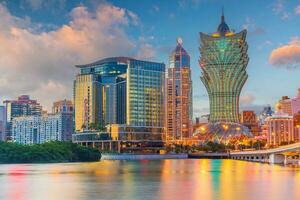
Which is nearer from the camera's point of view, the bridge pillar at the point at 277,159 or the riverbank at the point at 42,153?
the riverbank at the point at 42,153

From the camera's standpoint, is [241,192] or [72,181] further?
[72,181]

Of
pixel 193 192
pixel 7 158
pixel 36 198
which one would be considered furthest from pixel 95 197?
pixel 7 158

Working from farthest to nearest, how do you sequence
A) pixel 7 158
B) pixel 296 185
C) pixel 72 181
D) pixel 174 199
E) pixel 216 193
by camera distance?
1. pixel 7 158
2. pixel 72 181
3. pixel 296 185
4. pixel 216 193
5. pixel 174 199

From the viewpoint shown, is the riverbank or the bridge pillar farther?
the bridge pillar

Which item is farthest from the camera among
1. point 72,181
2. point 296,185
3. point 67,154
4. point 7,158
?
point 67,154

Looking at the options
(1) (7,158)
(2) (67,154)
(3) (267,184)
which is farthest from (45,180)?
(2) (67,154)

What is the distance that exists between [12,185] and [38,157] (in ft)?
274

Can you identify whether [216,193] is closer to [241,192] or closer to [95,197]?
[241,192]

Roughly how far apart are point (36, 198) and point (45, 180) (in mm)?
24083

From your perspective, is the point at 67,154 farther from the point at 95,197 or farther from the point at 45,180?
the point at 95,197

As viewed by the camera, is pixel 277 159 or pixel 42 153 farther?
pixel 42 153

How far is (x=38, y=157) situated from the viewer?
152500 mm

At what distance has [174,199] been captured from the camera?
53.2 m

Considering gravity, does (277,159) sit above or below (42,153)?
below
